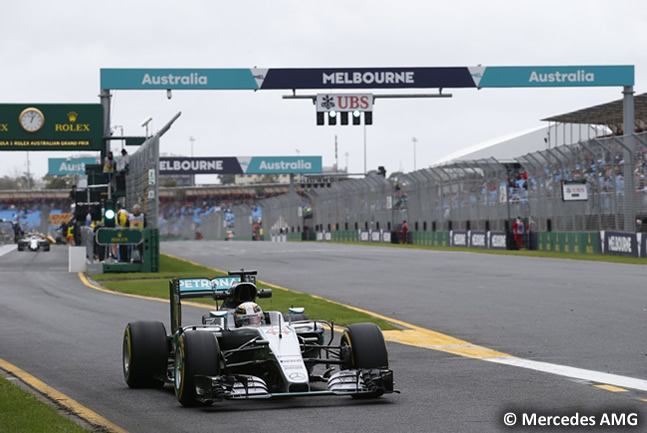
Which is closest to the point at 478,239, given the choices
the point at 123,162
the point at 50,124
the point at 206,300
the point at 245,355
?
the point at 123,162

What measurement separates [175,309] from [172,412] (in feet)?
5.31

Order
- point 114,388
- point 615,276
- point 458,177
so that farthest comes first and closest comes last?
point 458,177 → point 615,276 → point 114,388

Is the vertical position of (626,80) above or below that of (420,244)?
above

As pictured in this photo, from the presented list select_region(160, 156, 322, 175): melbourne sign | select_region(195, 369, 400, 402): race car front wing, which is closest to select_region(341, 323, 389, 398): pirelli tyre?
select_region(195, 369, 400, 402): race car front wing

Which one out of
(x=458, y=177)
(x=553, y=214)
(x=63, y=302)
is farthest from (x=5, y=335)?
(x=458, y=177)

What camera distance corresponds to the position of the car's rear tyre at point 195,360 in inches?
319

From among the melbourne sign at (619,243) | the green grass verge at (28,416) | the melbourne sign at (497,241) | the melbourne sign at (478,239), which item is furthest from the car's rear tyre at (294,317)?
the melbourne sign at (478,239)

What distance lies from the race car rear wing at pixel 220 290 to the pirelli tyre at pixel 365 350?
97 centimetres

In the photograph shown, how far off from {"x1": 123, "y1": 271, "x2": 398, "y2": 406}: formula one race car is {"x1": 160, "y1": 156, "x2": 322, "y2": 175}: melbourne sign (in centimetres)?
8600

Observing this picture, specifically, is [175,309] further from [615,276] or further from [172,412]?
[615,276]

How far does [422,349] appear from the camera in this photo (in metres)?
12.3

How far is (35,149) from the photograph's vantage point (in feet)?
107

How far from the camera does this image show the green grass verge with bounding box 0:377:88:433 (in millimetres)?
7141

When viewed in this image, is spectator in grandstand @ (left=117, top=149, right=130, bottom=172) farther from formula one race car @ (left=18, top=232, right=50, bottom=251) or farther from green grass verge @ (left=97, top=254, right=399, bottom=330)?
formula one race car @ (left=18, top=232, right=50, bottom=251)
